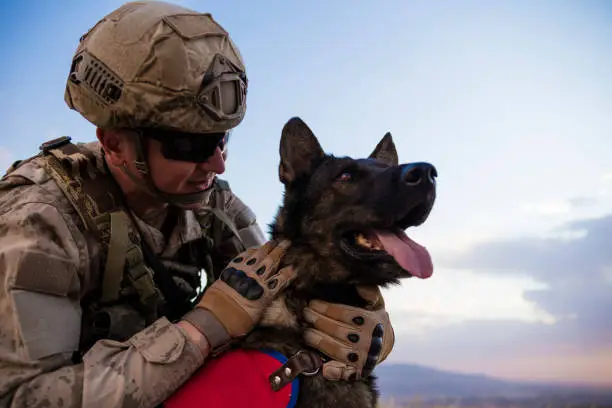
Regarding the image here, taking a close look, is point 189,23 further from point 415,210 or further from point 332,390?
point 332,390

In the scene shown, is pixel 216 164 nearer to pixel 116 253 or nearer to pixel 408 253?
pixel 116 253

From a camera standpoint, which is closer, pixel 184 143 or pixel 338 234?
pixel 338 234

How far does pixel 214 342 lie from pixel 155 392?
1.43 ft

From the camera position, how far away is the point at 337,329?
13.7ft

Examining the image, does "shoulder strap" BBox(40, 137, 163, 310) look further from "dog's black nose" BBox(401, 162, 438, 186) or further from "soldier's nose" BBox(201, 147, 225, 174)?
"dog's black nose" BBox(401, 162, 438, 186)

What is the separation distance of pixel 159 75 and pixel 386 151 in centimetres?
176

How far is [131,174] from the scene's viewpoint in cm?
475

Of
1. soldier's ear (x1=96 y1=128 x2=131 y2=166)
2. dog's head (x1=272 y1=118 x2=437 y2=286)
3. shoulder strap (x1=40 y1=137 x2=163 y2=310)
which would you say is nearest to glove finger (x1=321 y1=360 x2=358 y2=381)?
dog's head (x1=272 y1=118 x2=437 y2=286)

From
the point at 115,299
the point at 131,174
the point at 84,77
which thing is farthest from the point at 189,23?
the point at 115,299

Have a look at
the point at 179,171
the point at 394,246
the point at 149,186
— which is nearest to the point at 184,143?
the point at 179,171

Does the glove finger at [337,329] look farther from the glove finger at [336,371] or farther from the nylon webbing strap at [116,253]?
the nylon webbing strap at [116,253]

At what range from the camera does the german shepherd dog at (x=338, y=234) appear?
407 cm

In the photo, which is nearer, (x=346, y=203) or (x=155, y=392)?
(x=155, y=392)

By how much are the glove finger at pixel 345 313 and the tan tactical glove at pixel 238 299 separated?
0.96 ft
